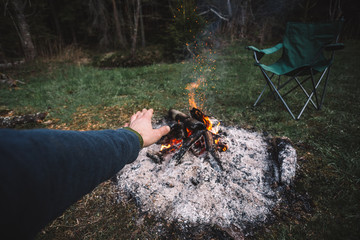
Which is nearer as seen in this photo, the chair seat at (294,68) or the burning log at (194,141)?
the burning log at (194,141)

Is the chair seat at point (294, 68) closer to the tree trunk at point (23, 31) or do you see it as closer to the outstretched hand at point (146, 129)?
the outstretched hand at point (146, 129)

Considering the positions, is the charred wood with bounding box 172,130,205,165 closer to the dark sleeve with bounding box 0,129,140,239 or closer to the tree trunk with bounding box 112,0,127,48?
the dark sleeve with bounding box 0,129,140,239

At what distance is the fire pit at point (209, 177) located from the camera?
1.44m

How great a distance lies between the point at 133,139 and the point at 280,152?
5.71 ft

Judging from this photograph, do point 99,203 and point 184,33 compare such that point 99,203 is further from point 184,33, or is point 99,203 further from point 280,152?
point 184,33

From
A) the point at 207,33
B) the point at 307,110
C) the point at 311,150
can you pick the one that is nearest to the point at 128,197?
the point at 311,150

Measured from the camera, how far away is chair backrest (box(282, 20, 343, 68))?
3266 millimetres

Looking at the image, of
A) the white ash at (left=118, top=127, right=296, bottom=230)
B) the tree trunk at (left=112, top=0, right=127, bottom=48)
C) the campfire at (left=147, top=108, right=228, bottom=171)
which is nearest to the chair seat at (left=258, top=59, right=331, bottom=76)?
the white ash at (left=118, top=127, right=296, bottom=230)

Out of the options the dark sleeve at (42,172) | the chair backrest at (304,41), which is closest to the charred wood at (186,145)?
the dark sleeve at (42,172)

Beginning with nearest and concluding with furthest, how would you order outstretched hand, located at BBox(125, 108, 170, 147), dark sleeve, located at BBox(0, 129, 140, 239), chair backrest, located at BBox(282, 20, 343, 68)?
dark sleeve, located at BBox(0, 129, 140, 239)
outstretched hand, located at BBox(125, 108, 170, 147)
chair backrest, located at BBox(282, 20, 343, 68)

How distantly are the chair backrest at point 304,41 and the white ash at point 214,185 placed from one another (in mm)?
2480

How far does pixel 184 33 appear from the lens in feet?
24.3

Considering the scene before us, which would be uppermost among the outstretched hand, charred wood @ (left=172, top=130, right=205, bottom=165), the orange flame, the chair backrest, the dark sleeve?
the chair backrest

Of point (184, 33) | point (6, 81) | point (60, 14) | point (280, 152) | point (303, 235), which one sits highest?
point (60, 14)
